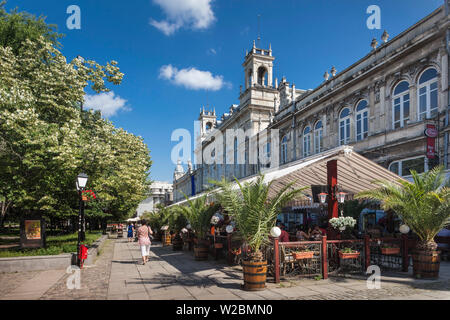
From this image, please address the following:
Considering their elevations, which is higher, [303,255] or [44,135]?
[44,135]

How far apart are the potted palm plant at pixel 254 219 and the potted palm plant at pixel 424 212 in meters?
3.14

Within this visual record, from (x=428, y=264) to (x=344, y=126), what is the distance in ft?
53.4

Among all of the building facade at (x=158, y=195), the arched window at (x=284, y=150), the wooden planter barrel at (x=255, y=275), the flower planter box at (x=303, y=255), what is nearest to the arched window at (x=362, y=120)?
the arched window at (x=284, y=150)

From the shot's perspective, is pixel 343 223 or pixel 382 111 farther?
pixel 382 111

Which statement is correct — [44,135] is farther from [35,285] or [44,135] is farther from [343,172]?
[343,172]

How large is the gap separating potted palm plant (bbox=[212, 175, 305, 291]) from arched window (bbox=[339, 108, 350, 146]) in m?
16.5

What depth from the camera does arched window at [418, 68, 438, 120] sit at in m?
16.9

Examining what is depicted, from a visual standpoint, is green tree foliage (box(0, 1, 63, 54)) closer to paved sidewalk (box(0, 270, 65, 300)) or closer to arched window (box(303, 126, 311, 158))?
paved sidewalk (box(0, 270, 65, 300))

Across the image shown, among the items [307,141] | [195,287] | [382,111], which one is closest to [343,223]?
[195,287]

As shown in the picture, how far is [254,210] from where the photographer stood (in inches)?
317

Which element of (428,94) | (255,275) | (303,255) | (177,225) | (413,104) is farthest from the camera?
(177,225)

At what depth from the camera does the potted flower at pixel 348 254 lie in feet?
29.1
